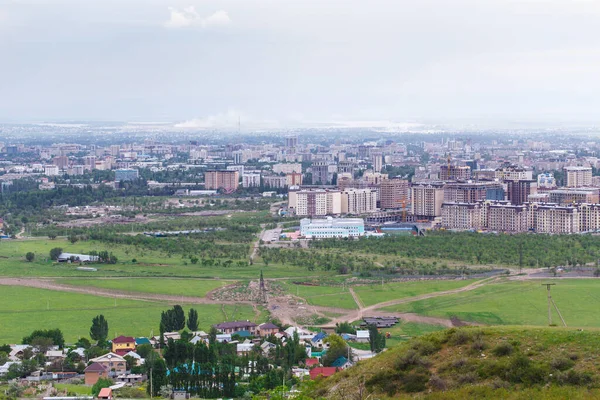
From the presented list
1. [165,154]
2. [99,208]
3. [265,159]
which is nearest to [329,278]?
[99,208]

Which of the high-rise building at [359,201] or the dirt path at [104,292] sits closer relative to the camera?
the dirt path at [104,292]

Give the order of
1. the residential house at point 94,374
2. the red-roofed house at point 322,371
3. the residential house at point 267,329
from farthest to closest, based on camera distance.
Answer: the residential house at point 267,329 < the residential house at point 94,374 < the red-roofed house at point 322,371

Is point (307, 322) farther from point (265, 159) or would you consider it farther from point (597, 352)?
point (265, 159)

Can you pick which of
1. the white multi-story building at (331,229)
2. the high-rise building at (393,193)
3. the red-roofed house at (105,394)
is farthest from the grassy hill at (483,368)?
the high-rise building at (393,193)

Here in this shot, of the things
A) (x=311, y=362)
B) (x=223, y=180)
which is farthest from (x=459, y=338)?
(x=223, y=180)

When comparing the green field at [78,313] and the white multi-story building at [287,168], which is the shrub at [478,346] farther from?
the white multi-story building at [287,168]

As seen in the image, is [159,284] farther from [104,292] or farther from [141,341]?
[141,341]

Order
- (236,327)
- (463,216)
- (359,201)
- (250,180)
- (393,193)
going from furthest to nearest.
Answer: (250,180) → (393,193) → (359,201) → (463,216) → (236,327)

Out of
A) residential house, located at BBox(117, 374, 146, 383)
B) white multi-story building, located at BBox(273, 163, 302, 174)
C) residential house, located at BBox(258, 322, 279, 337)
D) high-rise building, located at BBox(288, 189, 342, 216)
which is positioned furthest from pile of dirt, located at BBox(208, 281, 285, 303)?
white multi-story building, located at BBox(273, 163, 302, 174)
